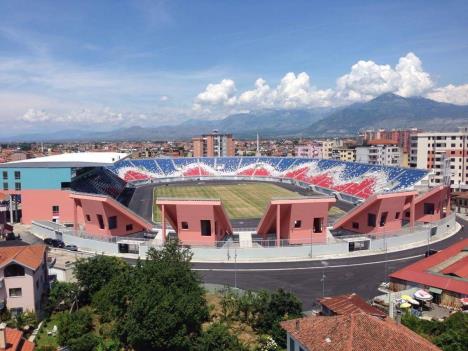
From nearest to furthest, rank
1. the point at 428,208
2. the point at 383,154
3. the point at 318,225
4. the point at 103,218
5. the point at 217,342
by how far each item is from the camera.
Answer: the point at 217,342 < the point at 318,225 < the point at 103,218 < the point at 428,208 < the point at 383,154

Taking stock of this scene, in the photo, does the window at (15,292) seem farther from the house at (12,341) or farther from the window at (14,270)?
the house at (12,341)

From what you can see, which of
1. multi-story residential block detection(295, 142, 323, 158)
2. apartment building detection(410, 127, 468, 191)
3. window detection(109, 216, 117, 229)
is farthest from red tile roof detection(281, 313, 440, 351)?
multi-story residential block detection(295, 142, 323, 158)

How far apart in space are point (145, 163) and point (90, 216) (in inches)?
2310

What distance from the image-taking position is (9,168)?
2025 inches

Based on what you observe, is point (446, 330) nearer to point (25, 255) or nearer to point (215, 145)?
point (25, 255)

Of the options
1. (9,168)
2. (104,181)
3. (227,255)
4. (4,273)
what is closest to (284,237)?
(227,255)

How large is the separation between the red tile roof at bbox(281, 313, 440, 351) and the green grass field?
37214mm

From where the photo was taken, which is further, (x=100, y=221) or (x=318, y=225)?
(x=100, y=221)

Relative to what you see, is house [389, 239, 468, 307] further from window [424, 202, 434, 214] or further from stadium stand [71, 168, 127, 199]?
stadium stand [71, 168, 127, 199]

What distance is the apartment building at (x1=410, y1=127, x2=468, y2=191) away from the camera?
249 feet

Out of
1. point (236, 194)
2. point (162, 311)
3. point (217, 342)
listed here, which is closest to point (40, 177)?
point (236, 194)

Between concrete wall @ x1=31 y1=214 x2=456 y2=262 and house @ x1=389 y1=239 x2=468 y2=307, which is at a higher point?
house @ x1=389 y1=239 x2=468 y2=307

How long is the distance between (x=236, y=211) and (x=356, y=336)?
42.5 m

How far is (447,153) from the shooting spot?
3000 inches
